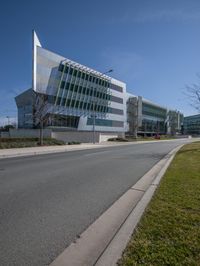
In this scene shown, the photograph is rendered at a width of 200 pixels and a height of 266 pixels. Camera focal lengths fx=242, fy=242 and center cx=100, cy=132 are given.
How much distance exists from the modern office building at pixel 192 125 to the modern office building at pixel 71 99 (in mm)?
95029

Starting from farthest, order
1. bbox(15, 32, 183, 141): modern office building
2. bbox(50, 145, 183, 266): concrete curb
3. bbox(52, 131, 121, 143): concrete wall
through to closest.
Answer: bbox(15, 32, 183, 141): modern office building, bbox(52, 131, 121, 143): concrete wall, bbox(50, 145, 183, 266): concrete curb

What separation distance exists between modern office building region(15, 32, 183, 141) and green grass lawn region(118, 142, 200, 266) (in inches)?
1116

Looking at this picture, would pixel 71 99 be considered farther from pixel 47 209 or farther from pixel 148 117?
pixel 148 117

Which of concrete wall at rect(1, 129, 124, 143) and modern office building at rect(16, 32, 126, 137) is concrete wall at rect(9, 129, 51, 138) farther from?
modern office building at rect(16, 32, 126, 137)

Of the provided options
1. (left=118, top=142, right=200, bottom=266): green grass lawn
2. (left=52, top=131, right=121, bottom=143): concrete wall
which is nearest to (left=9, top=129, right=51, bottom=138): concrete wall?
(left=52, top=131, right=121, bottom=143): concrete wall

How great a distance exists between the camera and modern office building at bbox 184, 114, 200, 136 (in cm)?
15975

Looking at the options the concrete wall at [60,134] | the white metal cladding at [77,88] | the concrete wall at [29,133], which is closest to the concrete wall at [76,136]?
the concrete wall at [60,134]

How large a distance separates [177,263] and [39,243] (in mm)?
2042

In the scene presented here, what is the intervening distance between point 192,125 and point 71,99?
13502cm

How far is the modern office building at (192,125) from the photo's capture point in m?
160

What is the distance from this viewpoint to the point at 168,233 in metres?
3.84

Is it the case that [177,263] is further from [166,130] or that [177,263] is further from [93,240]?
[166,130]

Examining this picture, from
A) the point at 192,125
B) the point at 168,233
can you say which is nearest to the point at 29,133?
the point at 168,233

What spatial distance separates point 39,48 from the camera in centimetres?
4594
